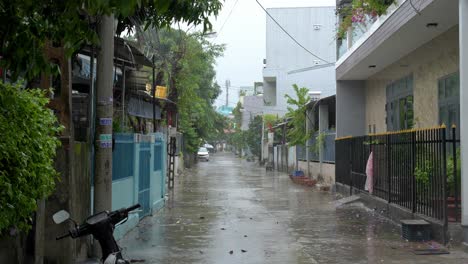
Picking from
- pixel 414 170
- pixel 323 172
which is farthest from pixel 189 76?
pixel 414 170

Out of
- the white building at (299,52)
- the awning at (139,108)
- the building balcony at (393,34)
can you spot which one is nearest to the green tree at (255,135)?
the white building at (299,52)

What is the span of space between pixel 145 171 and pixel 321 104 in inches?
517

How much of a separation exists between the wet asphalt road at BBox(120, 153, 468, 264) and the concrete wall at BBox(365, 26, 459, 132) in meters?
2.91

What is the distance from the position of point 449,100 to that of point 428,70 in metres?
1.70

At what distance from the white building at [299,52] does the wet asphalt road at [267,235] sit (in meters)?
28.9

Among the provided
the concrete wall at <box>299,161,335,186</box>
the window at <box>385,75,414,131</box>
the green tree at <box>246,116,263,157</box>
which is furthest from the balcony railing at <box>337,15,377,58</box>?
the green tree at <box>246,116,263,157</box>

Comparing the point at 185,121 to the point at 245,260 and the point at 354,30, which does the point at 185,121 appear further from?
the point at 245,260

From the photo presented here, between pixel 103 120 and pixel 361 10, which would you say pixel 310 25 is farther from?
pixel 103 120

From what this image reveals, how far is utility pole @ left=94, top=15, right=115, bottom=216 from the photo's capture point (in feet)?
24.8

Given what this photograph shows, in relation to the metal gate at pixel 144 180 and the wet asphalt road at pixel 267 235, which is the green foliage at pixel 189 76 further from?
the wet asphalt road at pixel 267 235

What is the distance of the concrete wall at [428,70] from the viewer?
12656 mm

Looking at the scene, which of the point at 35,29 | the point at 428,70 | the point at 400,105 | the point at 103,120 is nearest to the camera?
the point at 35,29

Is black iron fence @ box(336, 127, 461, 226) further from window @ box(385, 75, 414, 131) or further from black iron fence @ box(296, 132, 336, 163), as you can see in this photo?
black iron fence @ box(296, 132, 336, 163)

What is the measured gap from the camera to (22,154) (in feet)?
14.7
